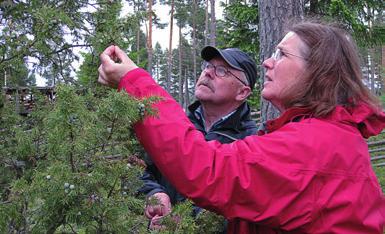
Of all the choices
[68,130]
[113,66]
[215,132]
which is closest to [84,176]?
[68,130]

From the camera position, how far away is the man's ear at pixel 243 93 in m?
2.77

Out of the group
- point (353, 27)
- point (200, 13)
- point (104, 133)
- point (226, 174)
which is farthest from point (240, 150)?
point (200, 13)

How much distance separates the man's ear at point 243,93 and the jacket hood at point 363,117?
1.25 metres

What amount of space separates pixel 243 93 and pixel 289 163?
1.45 metres

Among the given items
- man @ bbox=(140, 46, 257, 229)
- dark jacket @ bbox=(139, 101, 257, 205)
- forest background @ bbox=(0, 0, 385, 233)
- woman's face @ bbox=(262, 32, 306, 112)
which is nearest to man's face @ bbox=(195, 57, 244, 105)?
man @ bbox=(140, 46, 257, 229)

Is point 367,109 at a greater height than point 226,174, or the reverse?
point 367,109

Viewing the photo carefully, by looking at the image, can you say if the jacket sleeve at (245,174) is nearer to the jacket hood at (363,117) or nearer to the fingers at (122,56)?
the jacket hood at (363,117)

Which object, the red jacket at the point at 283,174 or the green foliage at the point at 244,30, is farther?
the green foliage at the point at 244,30

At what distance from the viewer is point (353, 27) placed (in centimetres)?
852

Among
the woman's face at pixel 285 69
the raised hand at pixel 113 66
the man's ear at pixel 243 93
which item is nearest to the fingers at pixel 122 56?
the raised hand at pixel 113 66

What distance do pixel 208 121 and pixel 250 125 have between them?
11.0 inches

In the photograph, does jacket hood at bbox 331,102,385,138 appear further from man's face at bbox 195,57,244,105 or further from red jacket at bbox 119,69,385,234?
man's face at bbox 195,57,244,105

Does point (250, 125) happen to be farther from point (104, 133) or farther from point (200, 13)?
point (200, 13)

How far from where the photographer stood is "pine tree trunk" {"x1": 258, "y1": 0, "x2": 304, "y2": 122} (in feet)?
18.1
